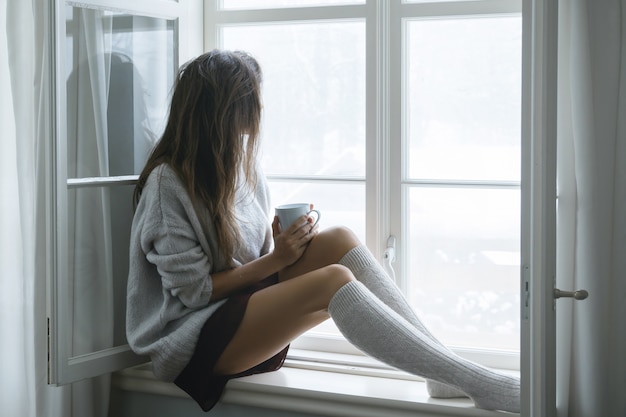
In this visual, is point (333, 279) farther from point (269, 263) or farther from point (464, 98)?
point (464, 98)

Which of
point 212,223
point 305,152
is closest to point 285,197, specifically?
point 305,152

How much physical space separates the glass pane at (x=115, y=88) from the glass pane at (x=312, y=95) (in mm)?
310

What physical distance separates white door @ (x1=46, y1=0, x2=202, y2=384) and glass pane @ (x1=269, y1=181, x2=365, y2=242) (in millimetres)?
450

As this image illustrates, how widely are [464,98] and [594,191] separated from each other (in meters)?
0.60

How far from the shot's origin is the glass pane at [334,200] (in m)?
2.44

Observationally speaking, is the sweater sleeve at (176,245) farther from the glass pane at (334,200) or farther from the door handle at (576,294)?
the door handle at (576,294)

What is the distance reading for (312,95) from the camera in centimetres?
247

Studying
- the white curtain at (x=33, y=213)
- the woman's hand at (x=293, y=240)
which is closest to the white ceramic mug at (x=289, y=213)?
the woman's hand at (x=293, y=240)

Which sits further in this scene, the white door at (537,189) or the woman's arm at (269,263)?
the woman's arm at (269,263)

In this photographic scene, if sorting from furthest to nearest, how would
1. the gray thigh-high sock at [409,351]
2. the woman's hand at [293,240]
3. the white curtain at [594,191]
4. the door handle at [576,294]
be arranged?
the woman's hand at [293,240] → the gray thigh-high sock at [409,351] → the white curtain at [594,191] → the door handle at [576,294]

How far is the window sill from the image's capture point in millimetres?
2010

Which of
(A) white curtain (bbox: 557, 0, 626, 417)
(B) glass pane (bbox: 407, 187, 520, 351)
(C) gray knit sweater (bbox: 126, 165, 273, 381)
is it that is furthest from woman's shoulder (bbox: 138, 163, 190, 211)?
(A) white curtain (bbox: 557, 0, 626, 417)

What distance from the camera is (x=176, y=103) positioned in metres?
2.15

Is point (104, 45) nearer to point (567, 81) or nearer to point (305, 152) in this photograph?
point (305, 152)
